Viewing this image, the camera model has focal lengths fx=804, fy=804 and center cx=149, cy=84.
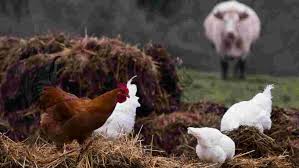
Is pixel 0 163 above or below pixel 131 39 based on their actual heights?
above

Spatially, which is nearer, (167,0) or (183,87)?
(183,87)

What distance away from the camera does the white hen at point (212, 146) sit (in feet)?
16.7

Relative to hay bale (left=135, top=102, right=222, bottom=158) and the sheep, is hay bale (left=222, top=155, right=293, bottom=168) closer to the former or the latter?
hay bale (left=135, top=102, right=222, bottom=158)

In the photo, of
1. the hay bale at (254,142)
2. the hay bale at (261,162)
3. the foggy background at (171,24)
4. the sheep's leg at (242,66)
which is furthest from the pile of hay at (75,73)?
the foggy background at (171,24)

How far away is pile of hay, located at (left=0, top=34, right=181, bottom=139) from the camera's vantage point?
7.75 meters

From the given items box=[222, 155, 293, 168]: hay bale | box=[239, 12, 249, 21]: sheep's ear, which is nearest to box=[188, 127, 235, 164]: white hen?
box=[222, 155, 293, 168]: hay bale

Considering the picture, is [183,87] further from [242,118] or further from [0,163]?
[0,163]

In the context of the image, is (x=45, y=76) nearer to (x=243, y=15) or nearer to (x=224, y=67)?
(x=224, y=67)

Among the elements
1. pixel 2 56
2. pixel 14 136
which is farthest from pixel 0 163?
pixel 2 56

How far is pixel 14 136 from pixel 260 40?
38.7 feet

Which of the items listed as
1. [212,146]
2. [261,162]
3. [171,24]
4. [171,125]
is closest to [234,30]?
[171,24]

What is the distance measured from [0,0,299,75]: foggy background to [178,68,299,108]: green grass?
2122 millimetres

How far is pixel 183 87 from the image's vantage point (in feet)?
28.6

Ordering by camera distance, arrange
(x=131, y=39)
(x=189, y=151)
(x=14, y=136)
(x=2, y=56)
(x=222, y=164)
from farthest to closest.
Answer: (x=131, y=39) < (x=2, y=56) < (x=14, y=136) < (x=189, y=151) < (x=222, y=164)
